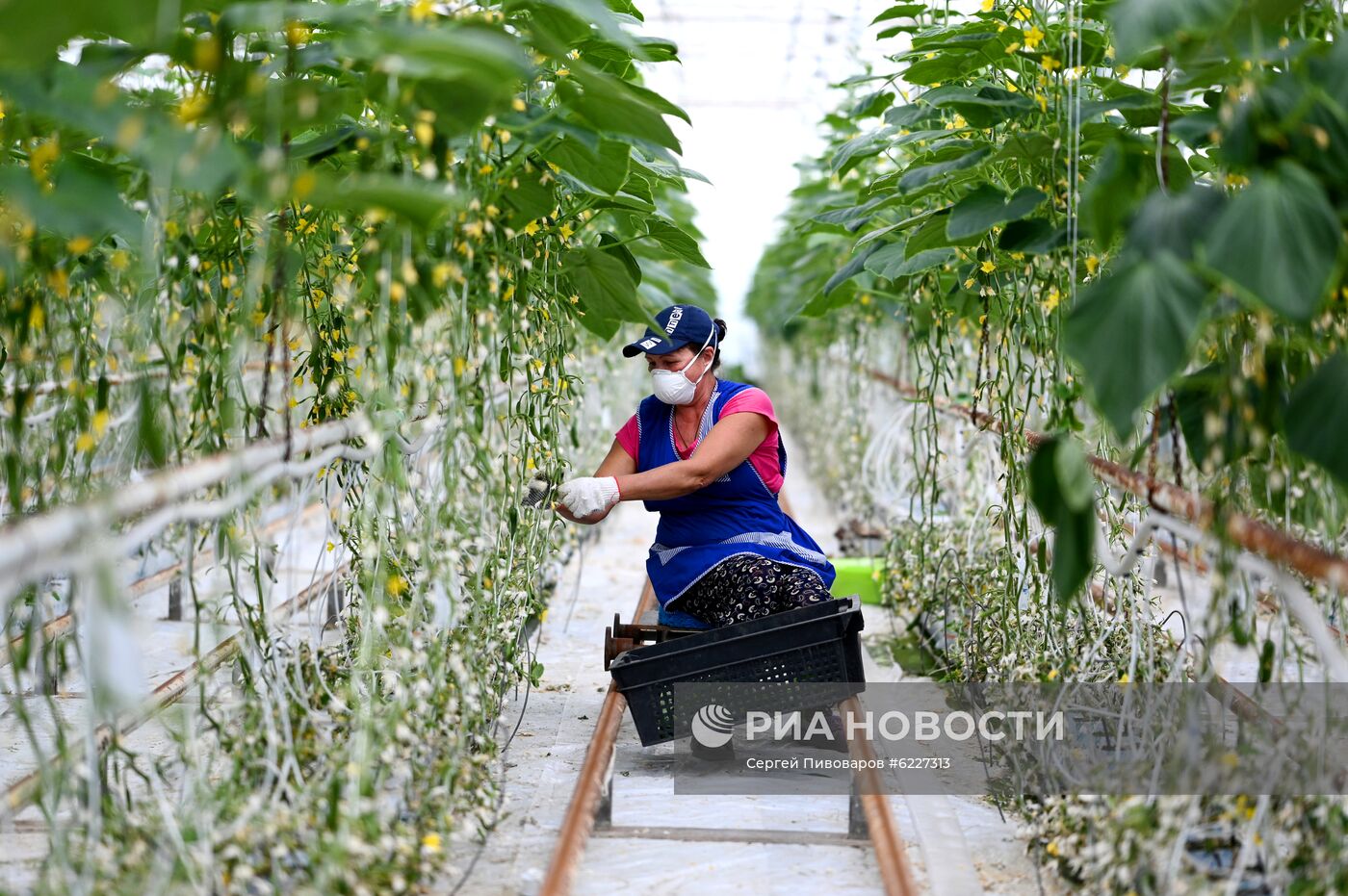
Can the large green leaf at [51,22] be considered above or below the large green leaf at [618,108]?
above

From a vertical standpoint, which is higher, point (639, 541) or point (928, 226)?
point (928, 226)

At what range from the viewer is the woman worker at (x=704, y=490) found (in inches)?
110

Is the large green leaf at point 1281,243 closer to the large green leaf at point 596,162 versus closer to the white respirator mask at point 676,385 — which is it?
the large green leaf at point 596,162

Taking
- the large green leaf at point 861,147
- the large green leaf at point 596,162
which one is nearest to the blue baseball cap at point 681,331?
the large green leaf at point 861,147

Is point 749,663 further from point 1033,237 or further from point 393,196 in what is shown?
point 393,196

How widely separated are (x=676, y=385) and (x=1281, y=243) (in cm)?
170

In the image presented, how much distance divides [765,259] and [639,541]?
14.5 feet

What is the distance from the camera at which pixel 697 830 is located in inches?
90.9

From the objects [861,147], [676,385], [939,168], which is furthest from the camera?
[676,385]

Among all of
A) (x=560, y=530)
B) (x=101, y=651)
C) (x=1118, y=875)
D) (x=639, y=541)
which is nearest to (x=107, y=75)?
(x=101, y=651)

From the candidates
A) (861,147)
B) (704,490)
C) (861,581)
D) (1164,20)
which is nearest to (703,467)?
(704,490)

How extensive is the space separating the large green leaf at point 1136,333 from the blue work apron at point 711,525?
1512mm

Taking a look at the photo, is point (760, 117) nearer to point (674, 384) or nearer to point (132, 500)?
point (674, 384)

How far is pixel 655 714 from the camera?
262 cm
